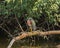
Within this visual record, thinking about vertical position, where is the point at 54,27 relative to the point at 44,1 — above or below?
below

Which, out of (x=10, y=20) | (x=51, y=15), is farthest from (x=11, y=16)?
(x=51, y=15)

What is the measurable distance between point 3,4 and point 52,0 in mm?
1914

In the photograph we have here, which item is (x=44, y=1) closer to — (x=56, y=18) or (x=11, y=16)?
(x=56, y=18)

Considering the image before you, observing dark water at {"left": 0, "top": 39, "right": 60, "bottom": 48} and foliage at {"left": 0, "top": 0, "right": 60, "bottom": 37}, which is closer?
foliage at {"left": 0, "top": 0, "right": 60, "bottom": 37}

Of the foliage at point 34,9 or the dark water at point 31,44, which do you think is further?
the dark water at point 31,44

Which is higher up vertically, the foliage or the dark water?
the foliage

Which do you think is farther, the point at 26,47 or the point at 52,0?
the point at 26,47

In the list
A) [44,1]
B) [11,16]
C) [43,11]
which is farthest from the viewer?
[11,16]

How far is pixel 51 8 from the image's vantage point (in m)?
8.62

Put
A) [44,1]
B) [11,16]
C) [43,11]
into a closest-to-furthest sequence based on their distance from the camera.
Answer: [44,1] < [43,11] < [11,16]

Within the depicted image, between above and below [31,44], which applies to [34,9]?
above

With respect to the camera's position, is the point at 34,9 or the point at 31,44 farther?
the point at 31,44

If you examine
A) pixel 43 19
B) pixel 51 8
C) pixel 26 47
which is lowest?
pixel 26 47

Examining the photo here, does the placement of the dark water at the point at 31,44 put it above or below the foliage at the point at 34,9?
below
